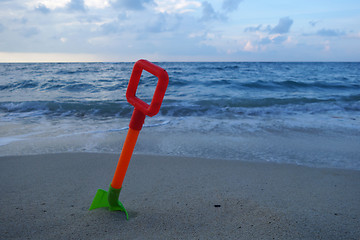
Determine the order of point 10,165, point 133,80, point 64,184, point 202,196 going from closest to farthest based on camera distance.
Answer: point 133,80 < point 202,196 < point 64,184 < point 10,165

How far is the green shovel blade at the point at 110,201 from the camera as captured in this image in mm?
1478

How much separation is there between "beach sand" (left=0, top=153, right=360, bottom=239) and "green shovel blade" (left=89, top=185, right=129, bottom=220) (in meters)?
0.04

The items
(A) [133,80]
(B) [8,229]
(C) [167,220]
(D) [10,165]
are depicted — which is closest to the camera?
(A) [133,80]

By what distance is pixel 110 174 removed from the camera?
7.84ft

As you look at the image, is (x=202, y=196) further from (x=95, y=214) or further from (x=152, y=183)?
(x=95, y=214)

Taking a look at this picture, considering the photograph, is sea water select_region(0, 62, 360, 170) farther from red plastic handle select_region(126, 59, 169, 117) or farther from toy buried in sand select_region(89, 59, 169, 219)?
red plastic handle select_region(126, 59, 169, 117)

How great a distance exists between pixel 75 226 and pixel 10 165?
153 cm

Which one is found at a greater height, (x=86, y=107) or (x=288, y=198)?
(x=288, y=198)

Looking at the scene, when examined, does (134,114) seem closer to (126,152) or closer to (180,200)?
(126,152)

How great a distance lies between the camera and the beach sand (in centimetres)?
145

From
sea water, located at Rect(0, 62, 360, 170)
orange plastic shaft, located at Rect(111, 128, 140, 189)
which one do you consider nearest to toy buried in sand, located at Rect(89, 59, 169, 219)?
orange plastic shaft, located at Rect(111, 128, 140, 189)

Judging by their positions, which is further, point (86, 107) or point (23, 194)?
point (86, 107)

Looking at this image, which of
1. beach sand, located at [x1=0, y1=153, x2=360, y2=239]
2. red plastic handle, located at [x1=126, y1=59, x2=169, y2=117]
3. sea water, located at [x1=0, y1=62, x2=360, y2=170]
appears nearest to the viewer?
red plastic handle, located at [x1=126, y1=59, x2=169, y2=117]

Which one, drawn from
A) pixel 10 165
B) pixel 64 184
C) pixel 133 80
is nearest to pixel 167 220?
pixel 133 80
